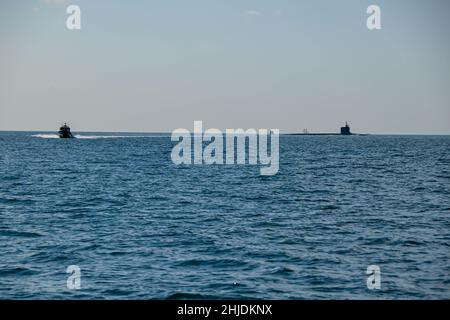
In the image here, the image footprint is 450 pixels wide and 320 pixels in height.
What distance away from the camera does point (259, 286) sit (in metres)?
18.0

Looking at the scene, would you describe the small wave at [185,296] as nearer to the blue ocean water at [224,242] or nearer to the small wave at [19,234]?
the blue ocean water at [224,242]

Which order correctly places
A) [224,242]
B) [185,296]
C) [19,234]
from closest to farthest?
[185,296], [224,242], [19,234]

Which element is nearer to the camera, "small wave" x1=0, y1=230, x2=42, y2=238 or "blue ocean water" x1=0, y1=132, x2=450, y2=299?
"blue ocean water" x1=0, y1=132, x2=450, y2=299

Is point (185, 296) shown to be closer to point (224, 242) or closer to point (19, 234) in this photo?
point (224, 242)

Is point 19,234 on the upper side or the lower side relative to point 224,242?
upper

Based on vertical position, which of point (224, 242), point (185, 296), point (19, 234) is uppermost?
point (19, 234)

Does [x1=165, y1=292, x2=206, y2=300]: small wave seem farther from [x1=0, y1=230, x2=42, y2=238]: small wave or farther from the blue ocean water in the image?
[x1=0, y1=230, x2=42, y2=238]: small wave

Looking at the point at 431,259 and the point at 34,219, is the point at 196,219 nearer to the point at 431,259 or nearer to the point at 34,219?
the point at 34,219

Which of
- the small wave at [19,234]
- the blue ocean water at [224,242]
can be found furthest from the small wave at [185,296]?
the small wave at [19,234]

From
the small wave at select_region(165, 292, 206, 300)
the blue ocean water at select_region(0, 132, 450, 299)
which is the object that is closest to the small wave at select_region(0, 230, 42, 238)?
the blue ocean water at select_region(0, 132, 450, 299)

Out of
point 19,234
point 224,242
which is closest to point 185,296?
point 224,242

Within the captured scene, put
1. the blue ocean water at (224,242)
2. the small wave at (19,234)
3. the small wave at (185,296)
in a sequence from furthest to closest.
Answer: the small wave at (19,234)
the blue ocean water at (224,242)
the small wave at (185,296)

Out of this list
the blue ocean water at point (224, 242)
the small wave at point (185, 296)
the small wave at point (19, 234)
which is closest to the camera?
the small wave at point (185, 296)
